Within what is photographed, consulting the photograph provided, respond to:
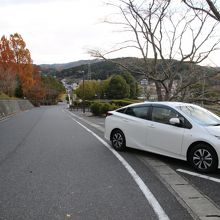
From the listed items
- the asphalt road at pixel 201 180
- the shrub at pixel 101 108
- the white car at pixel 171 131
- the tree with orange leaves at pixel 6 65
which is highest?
the tree with orange leaves at pixel 6 65

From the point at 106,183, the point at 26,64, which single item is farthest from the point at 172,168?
the point at 26,64

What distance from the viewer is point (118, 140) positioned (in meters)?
10.1

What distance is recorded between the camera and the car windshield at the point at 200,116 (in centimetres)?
799

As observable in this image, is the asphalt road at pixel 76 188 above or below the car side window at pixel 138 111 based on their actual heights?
below

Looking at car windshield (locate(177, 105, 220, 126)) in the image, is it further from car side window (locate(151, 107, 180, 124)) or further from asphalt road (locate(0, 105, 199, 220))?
asphalt road (locate(0, 105, 199, 220))

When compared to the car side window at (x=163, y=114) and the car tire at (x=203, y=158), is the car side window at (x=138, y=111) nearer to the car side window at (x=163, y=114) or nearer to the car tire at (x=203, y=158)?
the car side window at (x=163, y=114)

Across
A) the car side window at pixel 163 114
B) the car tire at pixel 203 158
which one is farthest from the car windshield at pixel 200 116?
the car tire at pixel 203 158

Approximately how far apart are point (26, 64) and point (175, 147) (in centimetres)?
6376

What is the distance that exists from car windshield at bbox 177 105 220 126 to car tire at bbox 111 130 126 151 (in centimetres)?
210

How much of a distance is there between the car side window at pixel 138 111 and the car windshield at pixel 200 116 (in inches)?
40.0

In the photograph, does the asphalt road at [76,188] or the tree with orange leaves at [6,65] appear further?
the tree with orange leaves at [6,65]

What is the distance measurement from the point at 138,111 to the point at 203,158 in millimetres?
2747

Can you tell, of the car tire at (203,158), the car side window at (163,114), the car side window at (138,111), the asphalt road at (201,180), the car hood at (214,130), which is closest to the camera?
the asphalt road at (201,180)

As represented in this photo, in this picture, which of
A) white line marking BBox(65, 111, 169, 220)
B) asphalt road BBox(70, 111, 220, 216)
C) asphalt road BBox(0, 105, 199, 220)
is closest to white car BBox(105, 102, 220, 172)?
asphalt road BBox(70, 111, 220, 216)
